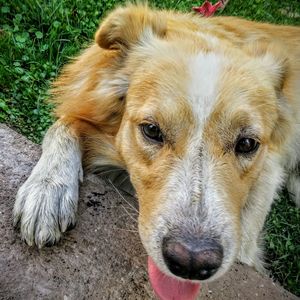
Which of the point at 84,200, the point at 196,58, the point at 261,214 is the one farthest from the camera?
the point at 261,214

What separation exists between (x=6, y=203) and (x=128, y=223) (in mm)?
675

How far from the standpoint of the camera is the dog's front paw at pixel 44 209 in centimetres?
304

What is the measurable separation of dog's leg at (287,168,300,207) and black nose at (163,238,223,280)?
7.33 ft

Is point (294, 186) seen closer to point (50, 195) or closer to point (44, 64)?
point (44, 64)

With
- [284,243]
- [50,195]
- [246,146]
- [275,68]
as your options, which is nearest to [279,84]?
[275,68]

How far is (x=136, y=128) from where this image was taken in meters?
3.15

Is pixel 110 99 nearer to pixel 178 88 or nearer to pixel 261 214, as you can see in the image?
pixel 178 88

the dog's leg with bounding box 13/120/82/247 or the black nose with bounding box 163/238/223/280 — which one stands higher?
the black nose with bounding box 163/238/223/280

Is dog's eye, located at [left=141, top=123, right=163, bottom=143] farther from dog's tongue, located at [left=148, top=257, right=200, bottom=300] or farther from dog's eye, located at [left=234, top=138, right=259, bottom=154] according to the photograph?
dog's tongue, located at [left=148, top=257, right=200, bottom=300]

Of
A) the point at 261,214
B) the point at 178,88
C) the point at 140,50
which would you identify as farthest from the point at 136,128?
the point at 261,214

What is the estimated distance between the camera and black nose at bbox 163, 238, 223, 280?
101 inches

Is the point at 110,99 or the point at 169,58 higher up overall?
the point at 169,58

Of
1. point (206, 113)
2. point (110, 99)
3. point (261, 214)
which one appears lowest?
point (261, 214)

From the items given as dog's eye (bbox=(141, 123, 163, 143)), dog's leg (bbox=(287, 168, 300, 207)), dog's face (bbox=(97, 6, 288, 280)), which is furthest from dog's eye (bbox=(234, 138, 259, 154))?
dog's leg (bbox=(287, 168, 300, 207))
